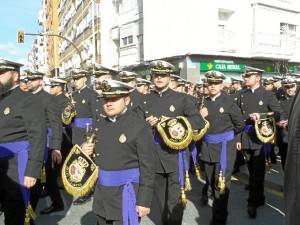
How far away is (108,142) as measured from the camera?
147 inches

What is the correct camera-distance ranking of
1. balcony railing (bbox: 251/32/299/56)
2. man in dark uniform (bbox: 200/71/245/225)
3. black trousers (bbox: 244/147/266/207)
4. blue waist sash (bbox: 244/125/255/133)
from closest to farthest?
man in dark uniform (bbox: 200/71/245/225)
black trousers (bbox: 244/147/266/207)
blue waist sash (bbox: 244/125/255/133)
balcony railing (bbox: 251/32/299/56)

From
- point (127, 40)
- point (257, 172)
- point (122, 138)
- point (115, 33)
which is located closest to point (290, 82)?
point (257, 172)

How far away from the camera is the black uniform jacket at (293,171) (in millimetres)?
1057

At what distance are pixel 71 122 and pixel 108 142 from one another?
13.9 feet

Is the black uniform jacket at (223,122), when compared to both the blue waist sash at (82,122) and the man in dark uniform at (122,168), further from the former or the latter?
the blue waist sash at (82,122)

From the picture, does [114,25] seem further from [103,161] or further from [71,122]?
[103,161]

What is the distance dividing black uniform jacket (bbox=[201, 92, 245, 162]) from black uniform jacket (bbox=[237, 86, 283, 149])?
364mm

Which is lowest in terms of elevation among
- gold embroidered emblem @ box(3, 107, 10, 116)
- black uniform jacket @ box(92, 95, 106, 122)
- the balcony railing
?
black uniform jacket @ box(92, 95, 106, 122)

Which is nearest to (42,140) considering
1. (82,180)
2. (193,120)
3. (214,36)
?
(82,180)

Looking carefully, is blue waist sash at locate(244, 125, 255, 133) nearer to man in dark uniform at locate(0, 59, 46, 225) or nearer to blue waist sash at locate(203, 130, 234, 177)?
blue waist sash at locate(203, 130, 234, 177)

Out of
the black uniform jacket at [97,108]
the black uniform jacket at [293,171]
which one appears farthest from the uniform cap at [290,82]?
the black uniform jacket at [293,171]

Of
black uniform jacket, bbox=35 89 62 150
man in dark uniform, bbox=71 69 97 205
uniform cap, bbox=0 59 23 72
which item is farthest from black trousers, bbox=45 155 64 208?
uniform cap, bbox=0 59 23 72

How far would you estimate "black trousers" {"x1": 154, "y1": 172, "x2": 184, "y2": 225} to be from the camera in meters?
4.91

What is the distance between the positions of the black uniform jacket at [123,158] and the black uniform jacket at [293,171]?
259cm
